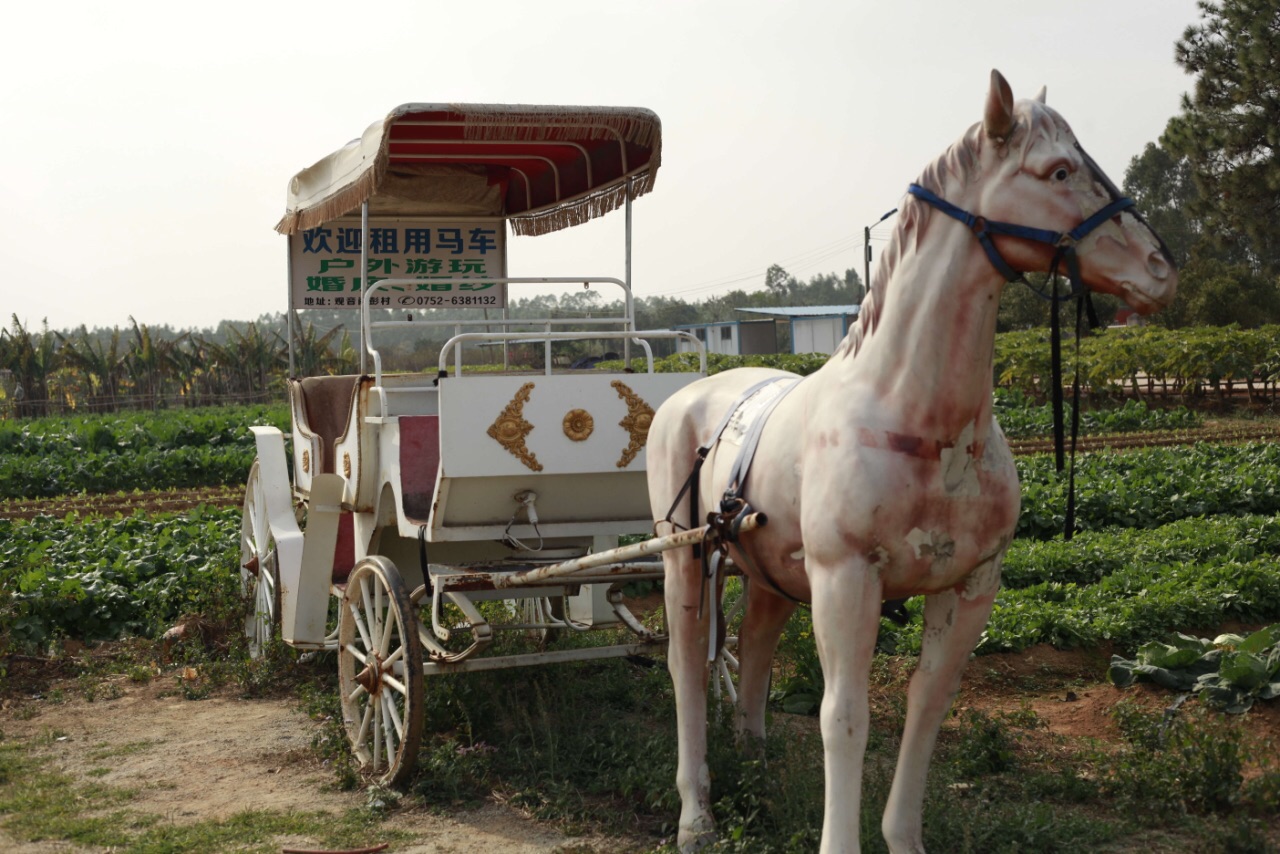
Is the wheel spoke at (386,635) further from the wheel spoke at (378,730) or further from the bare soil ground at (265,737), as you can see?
the bare soil ground at (265,737)

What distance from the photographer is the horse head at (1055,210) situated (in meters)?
3.26

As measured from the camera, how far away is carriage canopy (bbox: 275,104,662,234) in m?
5.84

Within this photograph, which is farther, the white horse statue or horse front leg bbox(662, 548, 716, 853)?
horse front leg bbox(662, 548, 716, 853)

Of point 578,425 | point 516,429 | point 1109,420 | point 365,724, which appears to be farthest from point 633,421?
point 1109,420

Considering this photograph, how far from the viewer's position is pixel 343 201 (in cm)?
659

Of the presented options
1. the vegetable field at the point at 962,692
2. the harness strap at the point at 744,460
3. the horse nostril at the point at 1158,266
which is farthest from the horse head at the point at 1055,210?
the vegetable field at the point at 962,692

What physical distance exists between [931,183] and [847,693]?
1508 mm

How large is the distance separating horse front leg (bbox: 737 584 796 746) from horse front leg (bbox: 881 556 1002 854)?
121 centimetres

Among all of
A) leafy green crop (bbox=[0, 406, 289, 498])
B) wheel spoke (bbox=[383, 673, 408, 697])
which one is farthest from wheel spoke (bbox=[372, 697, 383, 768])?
leafy green crop (bbox=[0, 406, 289, 498])

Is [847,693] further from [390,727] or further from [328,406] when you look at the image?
[328,406]

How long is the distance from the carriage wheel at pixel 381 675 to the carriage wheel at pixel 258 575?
1275mm

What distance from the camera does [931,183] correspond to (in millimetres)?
3516

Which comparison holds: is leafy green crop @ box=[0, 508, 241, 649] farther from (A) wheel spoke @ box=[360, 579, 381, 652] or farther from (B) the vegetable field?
(A) wheel spoke @ box=[360, 579, 381, 652]

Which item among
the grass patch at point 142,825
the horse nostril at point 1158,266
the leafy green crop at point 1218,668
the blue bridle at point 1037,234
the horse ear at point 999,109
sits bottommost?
the grass patch at point 142,825
